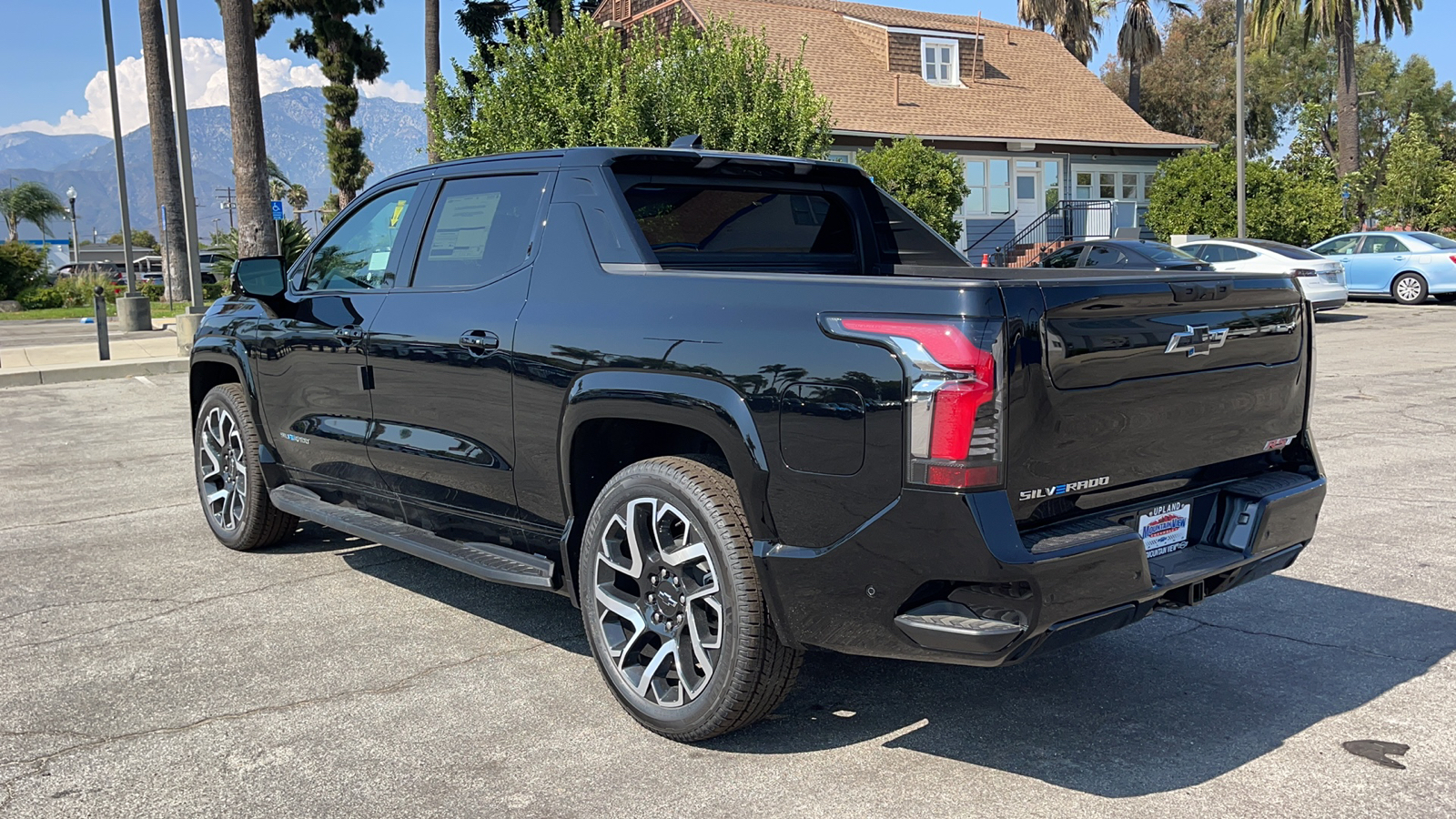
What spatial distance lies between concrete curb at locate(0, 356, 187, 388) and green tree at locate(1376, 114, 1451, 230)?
31748mm

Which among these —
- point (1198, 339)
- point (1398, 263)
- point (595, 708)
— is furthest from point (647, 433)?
point (1398, 263)

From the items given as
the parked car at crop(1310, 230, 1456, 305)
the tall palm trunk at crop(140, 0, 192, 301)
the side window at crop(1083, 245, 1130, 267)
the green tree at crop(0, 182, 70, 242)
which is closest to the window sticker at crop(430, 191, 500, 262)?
the side window at crop(1083, 245, 1130, 267)

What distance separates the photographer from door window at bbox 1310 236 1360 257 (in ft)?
83.1

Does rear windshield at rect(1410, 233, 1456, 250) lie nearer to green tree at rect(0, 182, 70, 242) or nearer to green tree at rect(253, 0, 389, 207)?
green tree at rect(253, 0, 389, 207)

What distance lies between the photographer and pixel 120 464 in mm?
9398

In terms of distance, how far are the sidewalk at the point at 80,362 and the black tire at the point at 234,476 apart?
10550 mm

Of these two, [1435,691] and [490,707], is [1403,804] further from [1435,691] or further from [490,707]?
[490,707]

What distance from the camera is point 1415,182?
3325cm

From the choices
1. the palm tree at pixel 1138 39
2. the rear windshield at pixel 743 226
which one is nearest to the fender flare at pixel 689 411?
the rear windshield at pixel 743 226

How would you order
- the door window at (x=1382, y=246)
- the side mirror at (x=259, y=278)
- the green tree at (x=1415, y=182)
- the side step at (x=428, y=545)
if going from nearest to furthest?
the side step at (x=428, y=545) → the side mirror at (x=259, y=278) → the door window at (x=1382, y=246) → the green tree at (x=1415, y=182)

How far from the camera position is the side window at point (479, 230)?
4.54m

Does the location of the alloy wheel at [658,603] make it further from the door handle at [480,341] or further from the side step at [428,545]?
the door handle at [480,341]

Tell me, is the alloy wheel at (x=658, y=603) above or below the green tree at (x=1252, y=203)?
below

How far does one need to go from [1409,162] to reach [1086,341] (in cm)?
3579
